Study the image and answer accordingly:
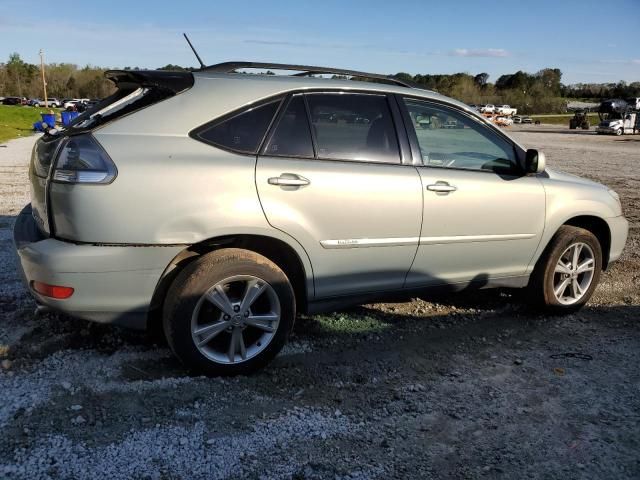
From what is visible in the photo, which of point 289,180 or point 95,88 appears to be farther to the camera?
point 95,88

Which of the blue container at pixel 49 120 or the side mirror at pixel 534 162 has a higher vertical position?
the blue container at pixel 49 120

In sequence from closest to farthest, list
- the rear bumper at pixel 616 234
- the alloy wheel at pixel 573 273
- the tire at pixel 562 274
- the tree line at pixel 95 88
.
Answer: the tire at pixel 562 274, the alloy wheel at pixel 573 273, the rear bumper at pixel 616 234, the tree line at pixel 95 88

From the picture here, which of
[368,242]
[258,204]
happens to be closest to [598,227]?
[368,242]

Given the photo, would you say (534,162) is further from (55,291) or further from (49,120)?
(49,120)

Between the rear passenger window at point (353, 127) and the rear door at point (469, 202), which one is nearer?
the rear passenger window at point (353, 127)

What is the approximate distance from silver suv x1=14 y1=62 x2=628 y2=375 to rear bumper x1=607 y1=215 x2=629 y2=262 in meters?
0.85

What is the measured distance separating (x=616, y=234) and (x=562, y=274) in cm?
67

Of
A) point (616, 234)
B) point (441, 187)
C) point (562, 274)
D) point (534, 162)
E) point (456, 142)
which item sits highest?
point (456, 142)

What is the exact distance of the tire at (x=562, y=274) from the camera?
180 inches

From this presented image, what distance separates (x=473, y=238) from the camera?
4.10 m

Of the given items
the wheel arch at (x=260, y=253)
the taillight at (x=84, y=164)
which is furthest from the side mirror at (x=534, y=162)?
the taillight at (x=84, y=164)

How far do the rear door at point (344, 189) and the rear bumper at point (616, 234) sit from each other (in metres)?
2.10

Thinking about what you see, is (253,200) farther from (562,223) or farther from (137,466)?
(562,223)

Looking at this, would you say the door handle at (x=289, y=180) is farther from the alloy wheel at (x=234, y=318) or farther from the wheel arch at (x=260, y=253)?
the alloy wheel at (x=234, y=318)
